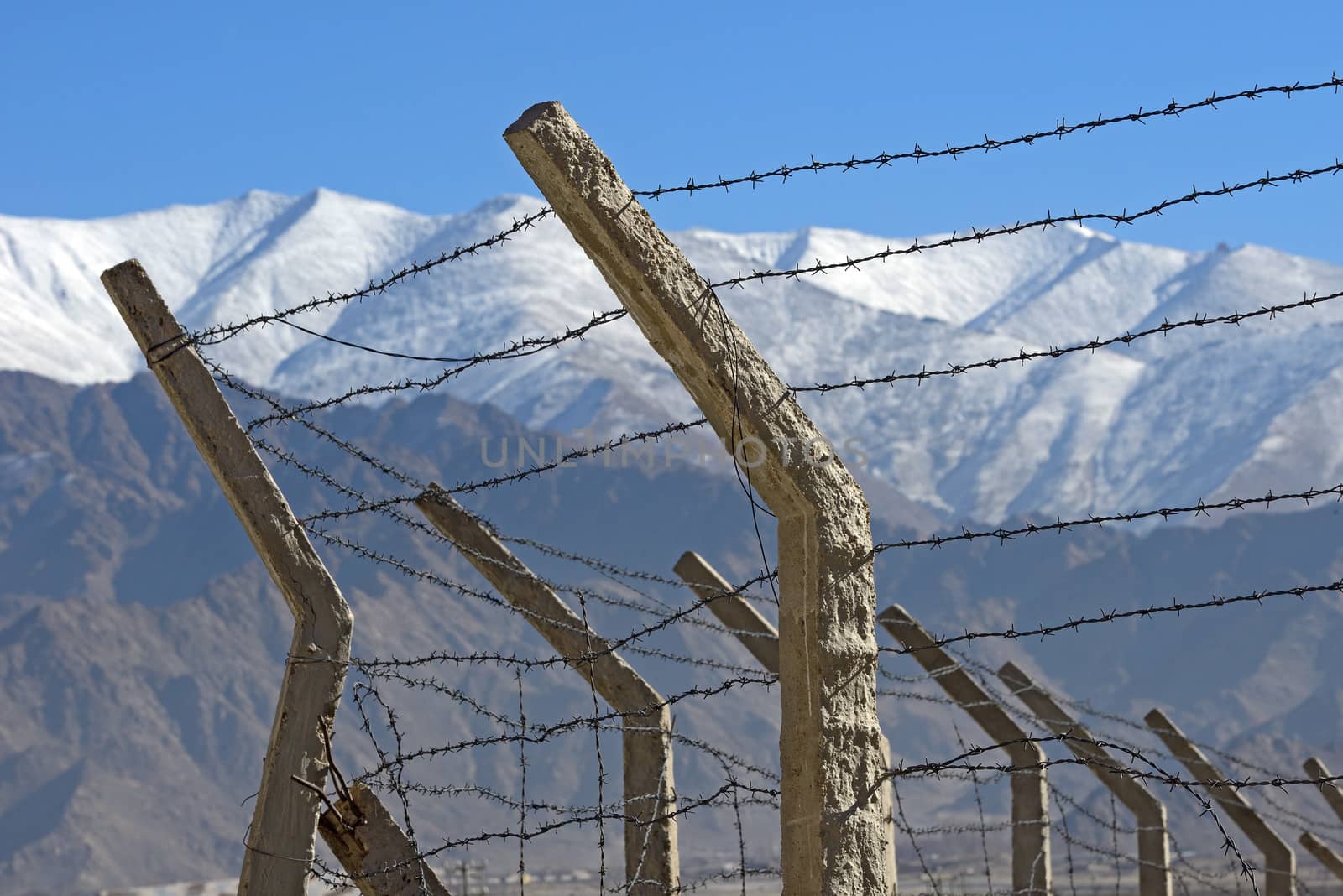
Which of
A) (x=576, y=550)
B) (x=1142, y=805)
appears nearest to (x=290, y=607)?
(x=1142, y=805)

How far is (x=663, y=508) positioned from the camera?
13712 centimetres

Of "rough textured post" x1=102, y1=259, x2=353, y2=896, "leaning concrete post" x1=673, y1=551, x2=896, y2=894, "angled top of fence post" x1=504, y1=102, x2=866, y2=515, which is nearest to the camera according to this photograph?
"angled top of fence post" x1=504, y1=102, x2=866, y2=515

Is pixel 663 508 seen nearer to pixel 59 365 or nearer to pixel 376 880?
pixel 59 365

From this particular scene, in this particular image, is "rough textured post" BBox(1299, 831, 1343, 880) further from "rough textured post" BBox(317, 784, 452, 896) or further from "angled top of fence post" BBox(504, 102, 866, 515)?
"angled top of fence post" BBox(504, 102, 866, 515)

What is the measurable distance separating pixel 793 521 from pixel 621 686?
228 cm

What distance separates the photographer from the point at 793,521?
3.10 metres

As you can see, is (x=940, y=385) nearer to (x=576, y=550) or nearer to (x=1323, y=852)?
(x=576, y=550)

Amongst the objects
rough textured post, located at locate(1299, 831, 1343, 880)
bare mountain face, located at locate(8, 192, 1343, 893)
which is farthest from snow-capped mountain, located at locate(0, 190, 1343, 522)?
rough textured post, located at locate(1299, 831, 1343, 880)

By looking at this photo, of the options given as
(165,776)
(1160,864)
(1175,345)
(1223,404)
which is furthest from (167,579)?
(1160,864)

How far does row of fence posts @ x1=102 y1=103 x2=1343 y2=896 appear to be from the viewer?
300 centimetres

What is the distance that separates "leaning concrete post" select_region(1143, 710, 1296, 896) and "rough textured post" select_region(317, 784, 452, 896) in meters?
3.86

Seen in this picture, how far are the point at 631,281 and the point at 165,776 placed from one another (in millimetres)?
106620

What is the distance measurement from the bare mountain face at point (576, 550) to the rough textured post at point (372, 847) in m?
67.0

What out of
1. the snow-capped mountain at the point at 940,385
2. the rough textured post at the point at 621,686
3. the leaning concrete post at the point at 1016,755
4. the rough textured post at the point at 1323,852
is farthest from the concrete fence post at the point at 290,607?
the snow-capped mountain at the point at 940,385
